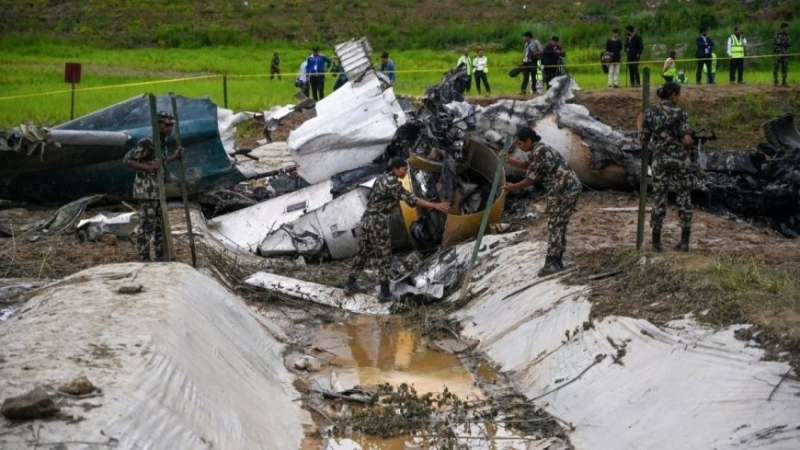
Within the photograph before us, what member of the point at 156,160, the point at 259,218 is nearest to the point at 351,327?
the point at 156,160

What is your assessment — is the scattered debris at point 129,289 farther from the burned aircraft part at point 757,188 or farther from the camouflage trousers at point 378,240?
the burned aircraft part at point 757,188

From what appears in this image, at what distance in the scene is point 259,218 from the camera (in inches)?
585

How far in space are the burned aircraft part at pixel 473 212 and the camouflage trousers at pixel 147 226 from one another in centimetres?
327

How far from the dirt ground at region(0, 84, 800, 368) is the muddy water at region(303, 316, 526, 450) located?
52.5 inches

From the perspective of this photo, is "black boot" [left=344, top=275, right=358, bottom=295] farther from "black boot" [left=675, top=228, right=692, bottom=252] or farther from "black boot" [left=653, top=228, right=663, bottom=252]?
"black boot" [left=675, top=228, right=692, bottom=252]

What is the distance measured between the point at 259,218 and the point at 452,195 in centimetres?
289

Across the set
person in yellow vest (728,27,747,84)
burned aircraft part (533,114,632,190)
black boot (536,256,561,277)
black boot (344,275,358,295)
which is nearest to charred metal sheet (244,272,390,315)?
black boot (344,275,358,295)


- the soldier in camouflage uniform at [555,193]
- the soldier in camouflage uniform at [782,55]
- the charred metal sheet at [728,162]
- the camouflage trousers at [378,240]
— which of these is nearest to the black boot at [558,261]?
the soldier in camouflage uniform at [555,193]

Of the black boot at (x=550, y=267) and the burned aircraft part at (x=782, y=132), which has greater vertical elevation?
the burned aircraft part at (x=782, y=132)

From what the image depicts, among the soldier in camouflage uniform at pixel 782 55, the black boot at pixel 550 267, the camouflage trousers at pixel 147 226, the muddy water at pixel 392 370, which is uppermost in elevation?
the soldier in camouflage uniform at pixel 782 55

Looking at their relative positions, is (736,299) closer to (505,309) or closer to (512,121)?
(505,309)

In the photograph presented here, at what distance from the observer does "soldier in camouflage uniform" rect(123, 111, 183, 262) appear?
36.6 ft

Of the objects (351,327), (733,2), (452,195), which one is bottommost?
(351,327)

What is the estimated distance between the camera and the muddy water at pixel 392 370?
798cm
